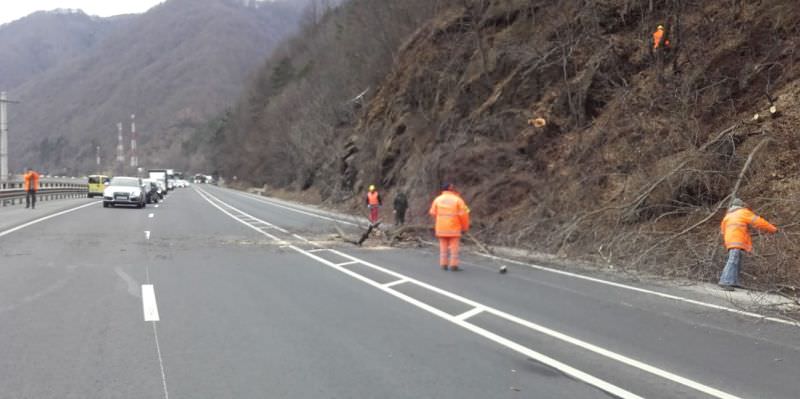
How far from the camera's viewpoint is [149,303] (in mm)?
8555

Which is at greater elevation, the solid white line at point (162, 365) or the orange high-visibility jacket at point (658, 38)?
the orange high-visibility jacket at point (658, 38)

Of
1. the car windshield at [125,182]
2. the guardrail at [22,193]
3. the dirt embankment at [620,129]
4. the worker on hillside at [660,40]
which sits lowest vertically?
the guardrail at [22,193]

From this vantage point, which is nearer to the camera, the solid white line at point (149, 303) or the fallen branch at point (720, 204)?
the solid white line at point (149, 303)

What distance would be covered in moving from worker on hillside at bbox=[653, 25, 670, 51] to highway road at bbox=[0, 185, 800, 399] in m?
10.7

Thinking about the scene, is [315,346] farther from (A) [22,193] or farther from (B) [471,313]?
(A) [22,193]

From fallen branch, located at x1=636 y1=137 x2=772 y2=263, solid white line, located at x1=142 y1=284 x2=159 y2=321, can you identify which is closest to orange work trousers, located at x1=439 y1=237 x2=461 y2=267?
fallen branch, located at x1=636 y1=137 x2=772 y2=263

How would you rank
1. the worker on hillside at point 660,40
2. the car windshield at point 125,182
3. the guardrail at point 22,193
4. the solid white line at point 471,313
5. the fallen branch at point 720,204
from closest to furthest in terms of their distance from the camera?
the solid white line at point 471,313 < the fallen branch at point 720,204 < the worker on hillside at point 660,40 < the guardrail at point 22,193 < the car windshield at point 125,182

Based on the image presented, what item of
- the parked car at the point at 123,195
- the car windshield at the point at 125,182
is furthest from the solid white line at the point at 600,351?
the car windshield at the point at 125,182

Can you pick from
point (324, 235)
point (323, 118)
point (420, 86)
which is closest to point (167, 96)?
point (323, 118)

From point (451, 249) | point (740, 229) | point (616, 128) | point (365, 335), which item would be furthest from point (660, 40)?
point (365, 335)

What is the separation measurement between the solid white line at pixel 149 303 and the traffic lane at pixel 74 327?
0.10 metres

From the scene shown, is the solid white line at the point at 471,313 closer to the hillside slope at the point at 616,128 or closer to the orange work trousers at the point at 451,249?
the orange work trousers at the point at 451,249

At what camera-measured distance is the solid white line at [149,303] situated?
25.6ft

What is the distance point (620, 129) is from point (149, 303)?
15.1 metres
